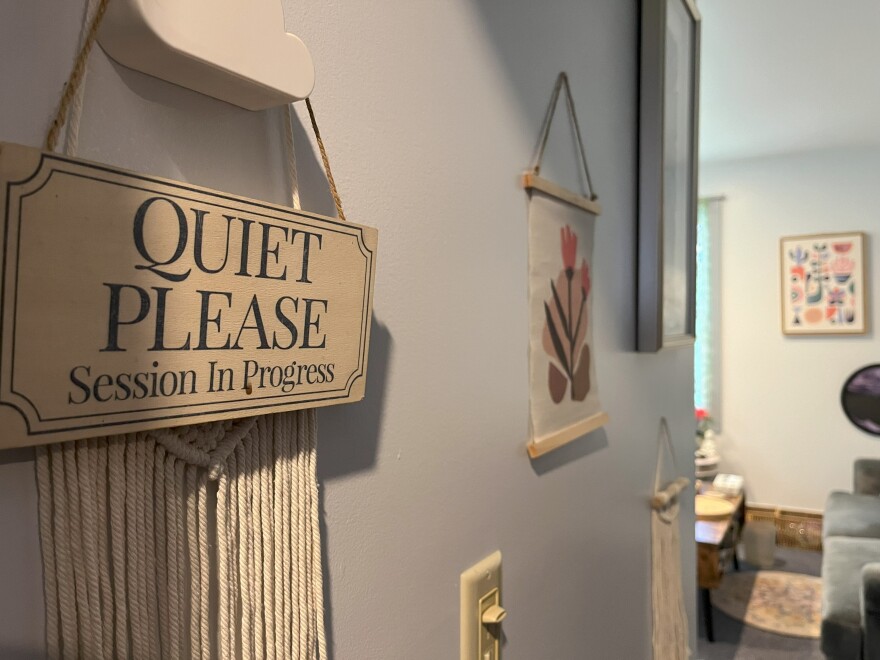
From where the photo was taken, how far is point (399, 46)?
56 cm

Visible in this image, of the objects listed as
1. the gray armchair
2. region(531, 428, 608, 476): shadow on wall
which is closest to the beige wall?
the gray armchair

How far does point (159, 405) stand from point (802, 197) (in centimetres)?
436

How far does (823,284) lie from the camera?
12.8 feet

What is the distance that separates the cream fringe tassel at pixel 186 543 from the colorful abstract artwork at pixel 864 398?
414cm

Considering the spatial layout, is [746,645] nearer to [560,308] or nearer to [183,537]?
[560,308]

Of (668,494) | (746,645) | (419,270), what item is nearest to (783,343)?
(746,645)

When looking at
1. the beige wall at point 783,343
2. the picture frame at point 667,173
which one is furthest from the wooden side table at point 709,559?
the picture frame at point 667,173

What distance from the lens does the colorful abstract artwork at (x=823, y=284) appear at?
12.5 ft

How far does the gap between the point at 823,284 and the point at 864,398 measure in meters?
0.69

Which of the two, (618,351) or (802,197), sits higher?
→ (802,197)

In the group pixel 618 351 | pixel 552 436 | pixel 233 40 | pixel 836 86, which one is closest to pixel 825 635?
pixel 618 351

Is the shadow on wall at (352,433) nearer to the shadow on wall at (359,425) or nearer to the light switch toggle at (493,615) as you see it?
the shadow on wall at (359,425)

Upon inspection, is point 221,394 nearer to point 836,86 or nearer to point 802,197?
point 836,86

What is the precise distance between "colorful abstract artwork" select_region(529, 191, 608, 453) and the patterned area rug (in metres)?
2.50
